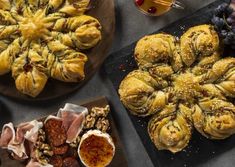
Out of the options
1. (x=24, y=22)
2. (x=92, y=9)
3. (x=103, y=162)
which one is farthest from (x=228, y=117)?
(x=24, y=22)

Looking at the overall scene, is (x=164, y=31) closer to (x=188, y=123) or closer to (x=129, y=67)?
(x=129, y=67)

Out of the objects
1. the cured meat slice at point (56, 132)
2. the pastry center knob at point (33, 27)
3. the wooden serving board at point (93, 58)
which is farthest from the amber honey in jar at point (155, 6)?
the cured meat slice at point (56, 132)

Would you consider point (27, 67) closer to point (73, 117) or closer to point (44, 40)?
point (44, 40)

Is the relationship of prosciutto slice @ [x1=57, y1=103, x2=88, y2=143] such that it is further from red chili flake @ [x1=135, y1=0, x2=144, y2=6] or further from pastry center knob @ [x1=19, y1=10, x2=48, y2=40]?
red chili flake @ [x1=135, y1=0, x2=144, y2=6]

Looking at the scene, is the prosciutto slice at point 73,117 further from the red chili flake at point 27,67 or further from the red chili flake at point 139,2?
the red chili flake at point 139,2

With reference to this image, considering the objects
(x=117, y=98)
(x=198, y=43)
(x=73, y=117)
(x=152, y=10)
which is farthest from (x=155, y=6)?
(x=73, y=117)

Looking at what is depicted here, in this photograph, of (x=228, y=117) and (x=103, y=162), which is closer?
(x=228, y=117)
